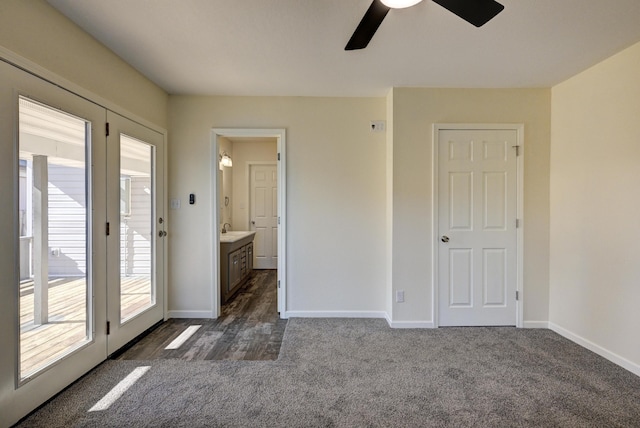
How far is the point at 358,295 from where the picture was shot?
11.3 feet

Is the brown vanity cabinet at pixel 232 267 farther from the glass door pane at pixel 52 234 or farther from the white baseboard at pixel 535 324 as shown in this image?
the white baseboard at pixel 535 324

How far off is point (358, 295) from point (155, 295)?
2182 millimetres

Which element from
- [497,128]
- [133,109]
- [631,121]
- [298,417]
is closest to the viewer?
[298,417]

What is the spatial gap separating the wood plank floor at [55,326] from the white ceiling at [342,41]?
5.99 feet

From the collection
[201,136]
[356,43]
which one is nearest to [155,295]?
[201,136]

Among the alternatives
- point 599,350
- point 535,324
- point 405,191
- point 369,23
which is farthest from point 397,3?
point 535,324

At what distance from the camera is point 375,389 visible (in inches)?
82.0

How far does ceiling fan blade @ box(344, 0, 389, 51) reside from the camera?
1540mm

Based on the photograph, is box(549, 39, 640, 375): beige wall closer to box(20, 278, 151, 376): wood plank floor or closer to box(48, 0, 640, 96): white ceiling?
box(48, 0, 640, 96): white ceiling

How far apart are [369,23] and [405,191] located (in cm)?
183

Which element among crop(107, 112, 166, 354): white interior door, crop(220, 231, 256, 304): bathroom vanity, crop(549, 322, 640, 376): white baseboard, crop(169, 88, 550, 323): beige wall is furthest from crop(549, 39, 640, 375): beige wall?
crop(107, 112, 166, 354): white interior door

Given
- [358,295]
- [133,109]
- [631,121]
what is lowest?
[358,295]

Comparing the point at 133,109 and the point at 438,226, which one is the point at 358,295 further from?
the point at 133,109

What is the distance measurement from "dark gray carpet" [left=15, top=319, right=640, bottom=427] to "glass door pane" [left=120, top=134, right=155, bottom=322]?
64 centimetres
